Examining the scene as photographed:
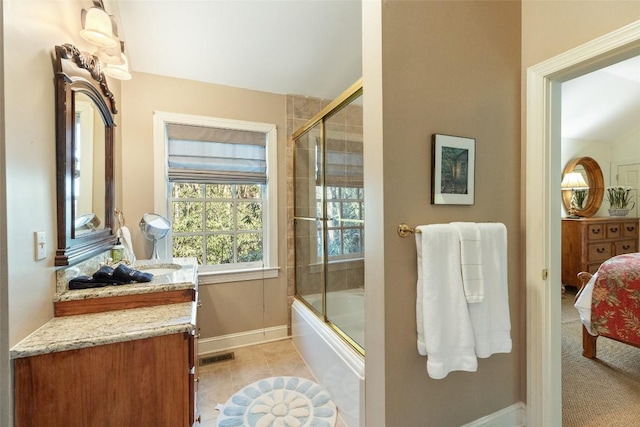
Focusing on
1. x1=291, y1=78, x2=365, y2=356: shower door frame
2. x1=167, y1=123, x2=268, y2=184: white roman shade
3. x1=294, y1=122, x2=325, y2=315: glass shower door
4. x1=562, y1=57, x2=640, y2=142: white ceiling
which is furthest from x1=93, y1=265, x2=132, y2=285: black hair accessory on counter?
x1=562, y1=57, x2=640, y2=142: white ceiling

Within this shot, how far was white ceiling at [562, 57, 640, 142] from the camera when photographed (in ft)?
11.2

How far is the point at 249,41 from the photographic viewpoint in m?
2.20

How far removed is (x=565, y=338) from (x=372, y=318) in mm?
2600

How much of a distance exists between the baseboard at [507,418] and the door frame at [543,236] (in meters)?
0.07

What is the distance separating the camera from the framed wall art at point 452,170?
4.42 ft

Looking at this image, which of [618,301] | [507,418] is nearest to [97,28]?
[507,418]

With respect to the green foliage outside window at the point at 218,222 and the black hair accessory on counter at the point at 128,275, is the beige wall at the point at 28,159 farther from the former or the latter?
the green foliage outside window at the point at 218,222

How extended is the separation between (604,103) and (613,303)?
3225 mm

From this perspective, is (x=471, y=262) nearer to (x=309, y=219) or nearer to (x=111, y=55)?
(x=309, y=219)

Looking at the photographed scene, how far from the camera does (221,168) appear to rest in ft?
8.64

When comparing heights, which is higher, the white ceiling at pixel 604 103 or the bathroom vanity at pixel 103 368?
the white ceiling at pixel 604 103

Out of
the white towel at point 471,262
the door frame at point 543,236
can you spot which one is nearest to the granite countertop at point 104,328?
the white towel at point 471,262

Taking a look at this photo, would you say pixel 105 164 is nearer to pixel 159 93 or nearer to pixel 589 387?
pixel 159 93

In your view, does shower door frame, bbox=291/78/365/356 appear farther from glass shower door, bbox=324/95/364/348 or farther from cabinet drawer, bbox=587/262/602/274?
cabinet drawer, bbox=587/262/602/274
